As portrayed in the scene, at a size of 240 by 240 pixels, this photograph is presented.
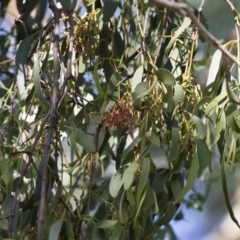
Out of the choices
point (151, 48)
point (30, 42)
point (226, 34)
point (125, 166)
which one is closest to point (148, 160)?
point (125, 166)

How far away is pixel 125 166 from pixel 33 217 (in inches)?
7.4

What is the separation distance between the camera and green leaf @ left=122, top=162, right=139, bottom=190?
2.84 feet

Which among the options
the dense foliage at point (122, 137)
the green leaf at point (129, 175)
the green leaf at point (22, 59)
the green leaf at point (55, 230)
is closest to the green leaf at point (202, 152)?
the dense foliage at point (122, 137)

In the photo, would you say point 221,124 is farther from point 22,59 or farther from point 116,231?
point 22,59

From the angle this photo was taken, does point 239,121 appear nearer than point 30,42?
Yes

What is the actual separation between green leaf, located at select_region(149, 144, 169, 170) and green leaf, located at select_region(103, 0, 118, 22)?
0.95 feet

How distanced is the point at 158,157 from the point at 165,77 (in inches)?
4.6

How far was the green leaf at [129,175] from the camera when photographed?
0.87m

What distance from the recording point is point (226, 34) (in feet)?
8.54

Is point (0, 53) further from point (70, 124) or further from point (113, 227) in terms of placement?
point (113, 227)

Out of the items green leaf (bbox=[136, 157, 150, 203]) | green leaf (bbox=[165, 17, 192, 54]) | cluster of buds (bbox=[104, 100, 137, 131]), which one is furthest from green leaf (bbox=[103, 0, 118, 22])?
green leaf (bbox=[136, 157, 150, 203])

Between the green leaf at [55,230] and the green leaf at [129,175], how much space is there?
0.11 m

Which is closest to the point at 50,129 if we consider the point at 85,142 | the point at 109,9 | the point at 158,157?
the point at 85,142

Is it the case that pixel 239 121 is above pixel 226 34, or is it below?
below
